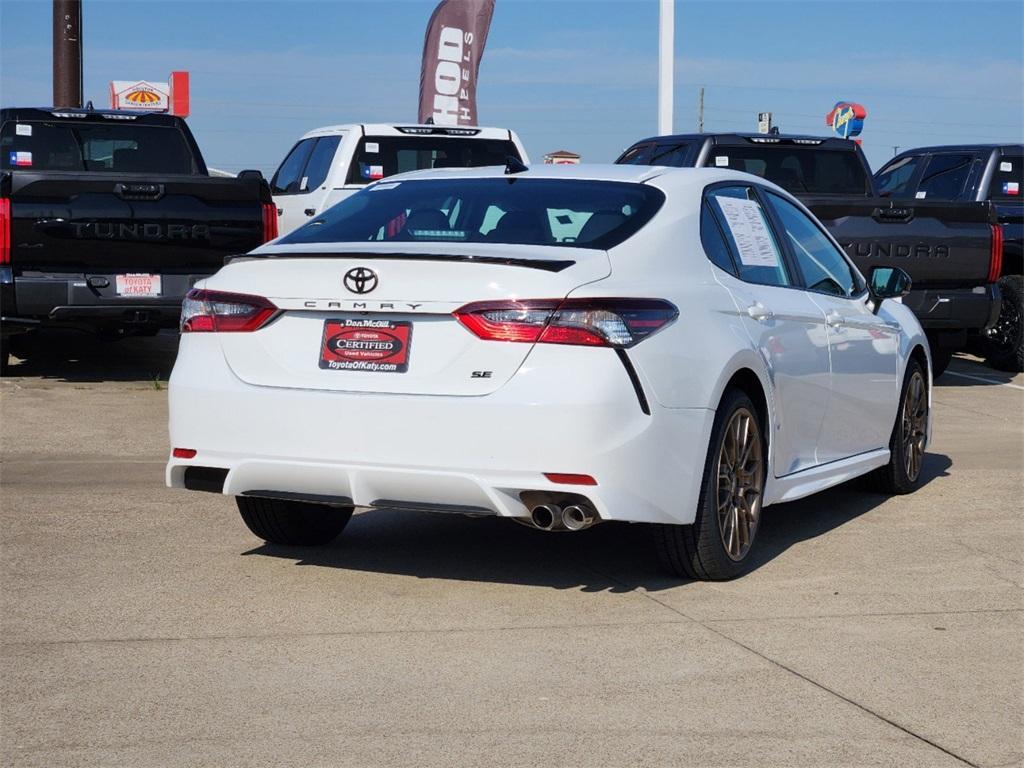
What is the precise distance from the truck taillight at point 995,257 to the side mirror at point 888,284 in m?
5.37

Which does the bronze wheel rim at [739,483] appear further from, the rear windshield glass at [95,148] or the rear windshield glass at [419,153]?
the rear windshield glass at [419,153]

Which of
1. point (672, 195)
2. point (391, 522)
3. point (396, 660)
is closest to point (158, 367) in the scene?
point (391, 522)

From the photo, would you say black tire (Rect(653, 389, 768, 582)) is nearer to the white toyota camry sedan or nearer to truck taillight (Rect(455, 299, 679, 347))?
the white toyota camry sedan

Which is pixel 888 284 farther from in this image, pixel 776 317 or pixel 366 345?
pixel 366 345

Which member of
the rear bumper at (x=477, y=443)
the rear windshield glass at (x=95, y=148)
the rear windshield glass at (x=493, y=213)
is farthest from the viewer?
the rear windshield glass at (x=95, y=148)

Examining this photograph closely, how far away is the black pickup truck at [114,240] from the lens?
1163 centimetres

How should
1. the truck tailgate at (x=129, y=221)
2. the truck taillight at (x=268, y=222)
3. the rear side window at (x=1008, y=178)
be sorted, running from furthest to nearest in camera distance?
the rear side window at (x=1008, y=178) < the truck taillight at (x=268, y=222) < the truck tailgate at (x=129, y=221)

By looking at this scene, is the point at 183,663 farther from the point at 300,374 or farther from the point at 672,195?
the point at 672,195

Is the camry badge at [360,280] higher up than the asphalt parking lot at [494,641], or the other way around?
the camry badge at [360,280]

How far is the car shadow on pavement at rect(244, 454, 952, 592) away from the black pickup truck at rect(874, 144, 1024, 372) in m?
7.80

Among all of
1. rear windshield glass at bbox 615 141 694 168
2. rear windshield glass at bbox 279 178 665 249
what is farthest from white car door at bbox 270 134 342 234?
rear windshield glass at bbox 279 178 665 249

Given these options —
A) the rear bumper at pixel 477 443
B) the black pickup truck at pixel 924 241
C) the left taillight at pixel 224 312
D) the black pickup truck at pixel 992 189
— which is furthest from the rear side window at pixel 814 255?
the black pickup truck at pixel 992 189

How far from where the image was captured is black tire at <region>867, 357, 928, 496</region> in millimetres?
8320

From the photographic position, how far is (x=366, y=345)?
18.6 ft
